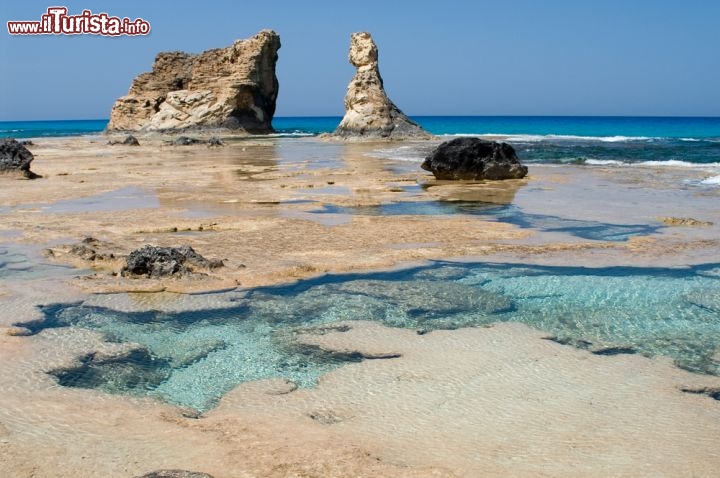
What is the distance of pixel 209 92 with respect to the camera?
59.4 metres

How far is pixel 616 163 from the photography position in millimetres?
27172

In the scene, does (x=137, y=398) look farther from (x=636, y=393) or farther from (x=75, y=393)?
(x=636, y=393)

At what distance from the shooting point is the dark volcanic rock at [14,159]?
21.0 meters

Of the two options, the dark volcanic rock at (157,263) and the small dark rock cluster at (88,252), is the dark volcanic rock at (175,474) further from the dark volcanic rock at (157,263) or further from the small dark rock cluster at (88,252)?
the small dark rock cluster at (88,252)

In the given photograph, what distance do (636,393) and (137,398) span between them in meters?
3.36

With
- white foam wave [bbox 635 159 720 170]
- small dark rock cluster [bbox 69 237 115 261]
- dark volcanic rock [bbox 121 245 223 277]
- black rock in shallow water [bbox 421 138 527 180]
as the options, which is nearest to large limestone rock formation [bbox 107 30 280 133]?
white foam wave [bbox 635 159 720 170]

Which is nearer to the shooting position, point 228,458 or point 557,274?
point 228,458

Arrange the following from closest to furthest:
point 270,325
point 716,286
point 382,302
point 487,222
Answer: point 270,325 → point 382,302 → point 716,286 → point 487,222

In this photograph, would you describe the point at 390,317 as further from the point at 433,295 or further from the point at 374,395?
the point at 374,395

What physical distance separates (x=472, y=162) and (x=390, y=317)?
1353 centimetres

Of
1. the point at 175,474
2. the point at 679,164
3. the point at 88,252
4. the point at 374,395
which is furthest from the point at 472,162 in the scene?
the point at 175,474

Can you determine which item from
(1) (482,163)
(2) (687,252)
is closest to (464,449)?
(2) (687,252)

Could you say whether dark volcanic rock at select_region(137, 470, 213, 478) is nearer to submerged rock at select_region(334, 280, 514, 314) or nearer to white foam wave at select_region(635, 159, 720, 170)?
submerged rock at select_region(334, 280, 514, 314)

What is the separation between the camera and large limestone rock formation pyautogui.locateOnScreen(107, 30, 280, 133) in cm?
5850
